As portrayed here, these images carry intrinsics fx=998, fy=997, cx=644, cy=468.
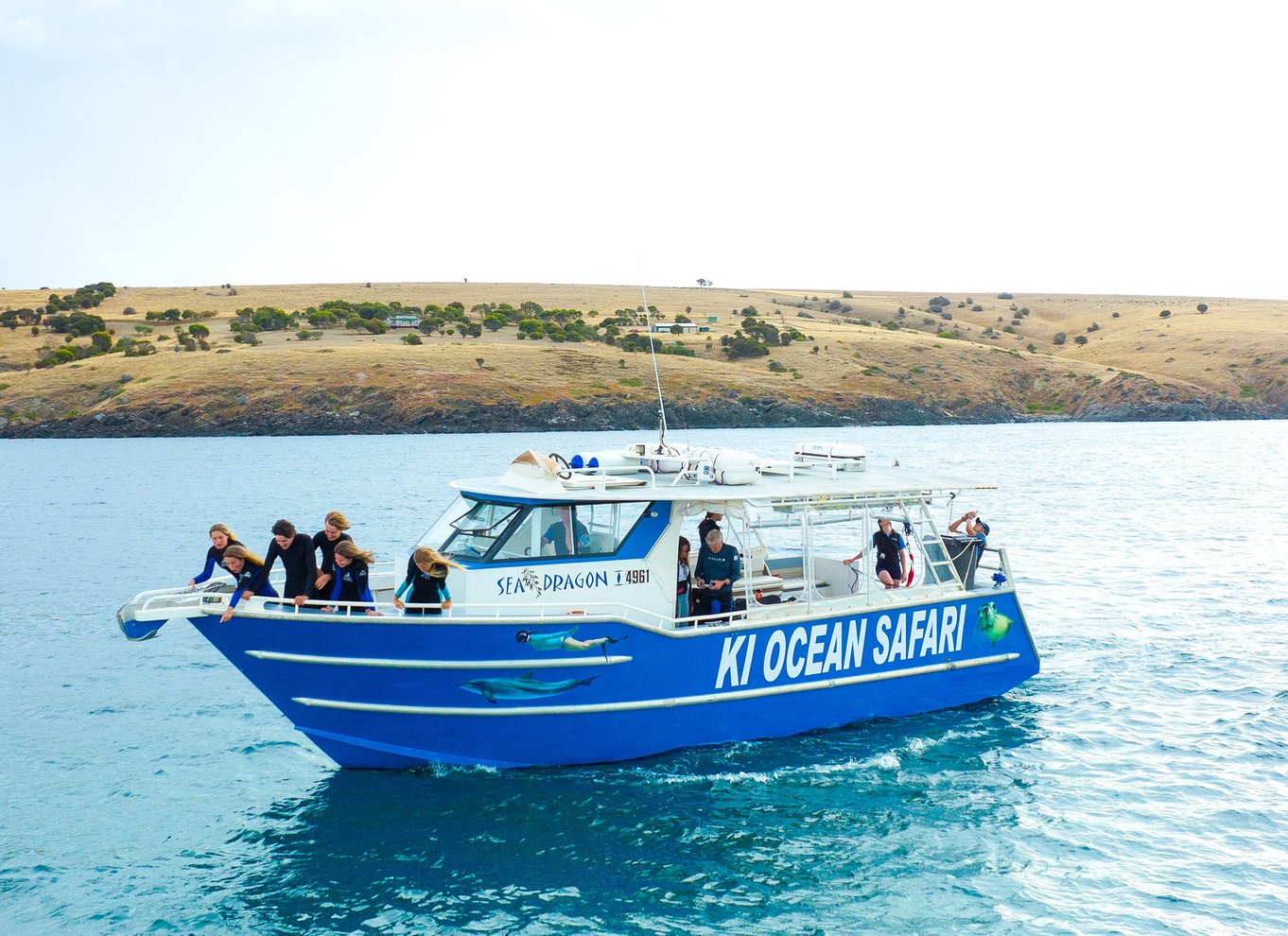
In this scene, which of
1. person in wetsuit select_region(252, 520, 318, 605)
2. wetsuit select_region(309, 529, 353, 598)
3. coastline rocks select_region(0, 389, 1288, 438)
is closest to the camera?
person in wetsuit select_region(252, 520, 318, 605)

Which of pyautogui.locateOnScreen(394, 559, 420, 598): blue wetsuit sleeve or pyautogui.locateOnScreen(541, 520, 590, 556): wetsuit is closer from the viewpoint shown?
pyautogui.locateOnScreen(394, 559, 420, 598): blue wetsuit sleeve

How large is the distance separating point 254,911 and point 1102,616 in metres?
18.3

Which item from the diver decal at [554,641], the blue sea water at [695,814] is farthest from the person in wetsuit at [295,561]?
the diver decal at [554,641]

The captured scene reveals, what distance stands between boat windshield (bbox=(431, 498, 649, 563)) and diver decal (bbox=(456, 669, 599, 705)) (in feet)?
4.78

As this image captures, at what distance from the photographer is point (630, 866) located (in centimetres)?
1048

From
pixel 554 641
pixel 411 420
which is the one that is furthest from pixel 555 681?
pixel 411 420

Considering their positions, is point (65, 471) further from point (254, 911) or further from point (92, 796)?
point (254, 911)

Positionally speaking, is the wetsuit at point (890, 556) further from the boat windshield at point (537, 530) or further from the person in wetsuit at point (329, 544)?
the person in wetsuit at point (329, 544)

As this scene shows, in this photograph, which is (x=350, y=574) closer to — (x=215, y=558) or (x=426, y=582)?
(x=426, y=582)

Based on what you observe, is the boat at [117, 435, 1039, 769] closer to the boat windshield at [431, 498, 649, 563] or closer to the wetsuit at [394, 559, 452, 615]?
the boat windshield at [431, 498, 649, 563]

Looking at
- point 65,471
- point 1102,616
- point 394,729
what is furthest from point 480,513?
point 65,471

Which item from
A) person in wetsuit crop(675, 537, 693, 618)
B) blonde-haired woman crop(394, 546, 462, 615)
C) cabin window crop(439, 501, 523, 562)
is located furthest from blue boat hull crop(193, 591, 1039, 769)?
cabin window crop(439, 501, 523, 562)

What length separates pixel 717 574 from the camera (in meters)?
12.7

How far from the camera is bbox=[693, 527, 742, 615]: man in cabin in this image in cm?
1261
